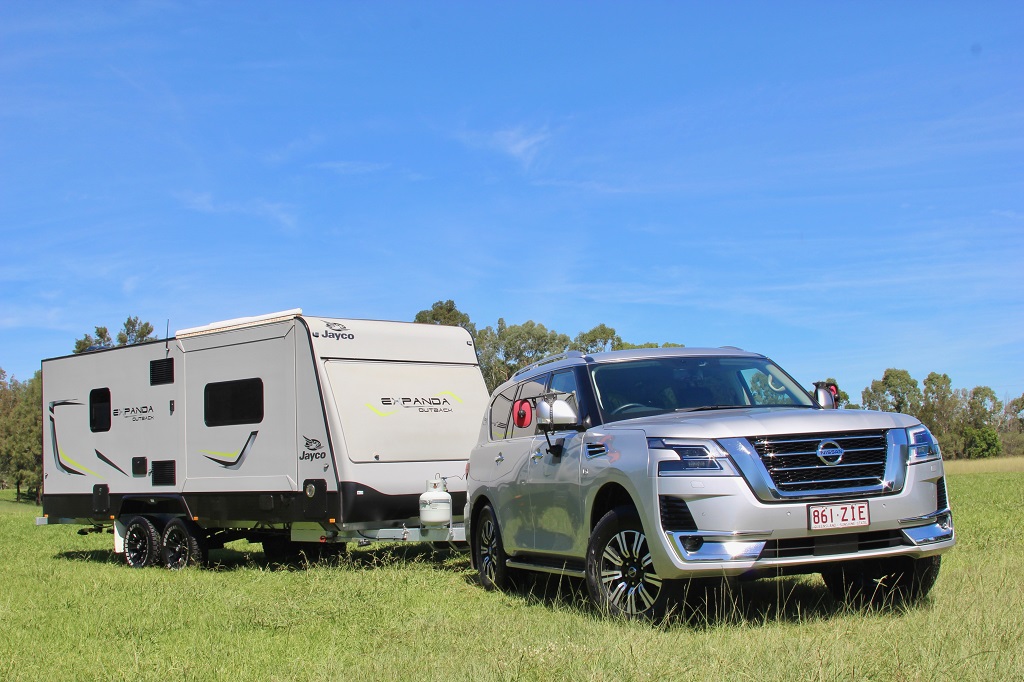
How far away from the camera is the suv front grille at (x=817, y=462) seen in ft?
21.0

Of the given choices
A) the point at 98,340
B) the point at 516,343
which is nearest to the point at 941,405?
the point at 516,343

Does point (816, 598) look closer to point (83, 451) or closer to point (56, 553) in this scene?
point (83, 451)

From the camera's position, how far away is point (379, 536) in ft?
39.2

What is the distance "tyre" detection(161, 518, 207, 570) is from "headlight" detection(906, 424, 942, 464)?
969 cm

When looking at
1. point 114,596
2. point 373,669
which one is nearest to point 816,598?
point 373,669

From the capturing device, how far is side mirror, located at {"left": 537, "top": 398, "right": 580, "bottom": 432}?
298 inches

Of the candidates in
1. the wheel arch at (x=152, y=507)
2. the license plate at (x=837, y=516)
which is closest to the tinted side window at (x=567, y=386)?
the license plate at (x=837, y=516)

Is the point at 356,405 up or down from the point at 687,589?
up

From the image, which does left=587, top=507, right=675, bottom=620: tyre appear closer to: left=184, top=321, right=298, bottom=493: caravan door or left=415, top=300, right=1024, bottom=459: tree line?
→ left=184, top=321, right=298, bottom=493: caravan door

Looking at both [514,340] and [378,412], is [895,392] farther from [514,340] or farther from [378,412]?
[378,412]

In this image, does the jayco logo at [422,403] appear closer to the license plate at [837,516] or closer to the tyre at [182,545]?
the tyre at [182,545]

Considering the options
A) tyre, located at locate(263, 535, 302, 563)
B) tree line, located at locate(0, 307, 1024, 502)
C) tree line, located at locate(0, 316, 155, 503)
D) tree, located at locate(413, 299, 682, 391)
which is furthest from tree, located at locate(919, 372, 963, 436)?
tyre, located at locate(263, 535, 302, 563)

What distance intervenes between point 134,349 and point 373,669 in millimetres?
10319

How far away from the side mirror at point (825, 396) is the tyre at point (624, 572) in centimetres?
206
